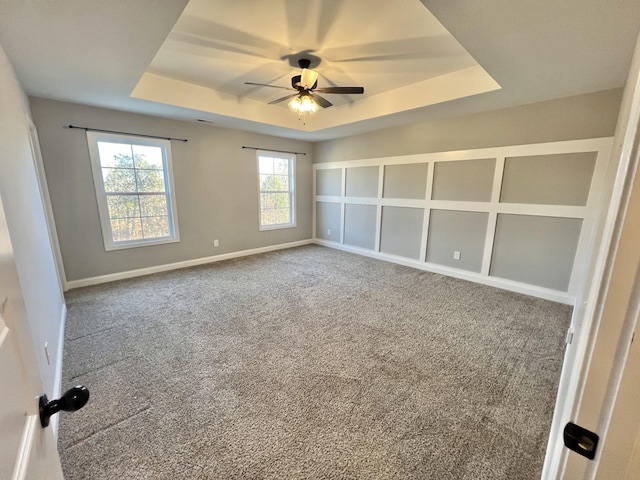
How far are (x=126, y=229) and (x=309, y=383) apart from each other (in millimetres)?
3636

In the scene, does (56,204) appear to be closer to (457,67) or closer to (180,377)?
(180,377)

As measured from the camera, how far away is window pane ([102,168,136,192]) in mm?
3645

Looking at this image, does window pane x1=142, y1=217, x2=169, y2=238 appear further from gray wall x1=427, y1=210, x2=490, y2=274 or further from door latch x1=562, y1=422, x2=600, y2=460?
door latch x1=562, y1=422, x2=600, y2=460

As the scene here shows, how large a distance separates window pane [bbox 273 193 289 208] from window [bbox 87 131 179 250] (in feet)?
6.68

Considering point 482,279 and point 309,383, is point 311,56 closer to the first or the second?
point 309,383

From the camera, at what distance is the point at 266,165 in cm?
535

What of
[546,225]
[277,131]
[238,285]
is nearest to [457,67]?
[546,225]

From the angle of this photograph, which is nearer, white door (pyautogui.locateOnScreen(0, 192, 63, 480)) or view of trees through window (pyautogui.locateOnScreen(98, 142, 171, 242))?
white door (pyautogui.locateOnScreen(0, 192, 63, 480))

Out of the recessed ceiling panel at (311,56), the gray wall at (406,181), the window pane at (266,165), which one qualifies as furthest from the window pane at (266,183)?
the gray wall at (406,181)

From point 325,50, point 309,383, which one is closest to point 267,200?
point 325,50

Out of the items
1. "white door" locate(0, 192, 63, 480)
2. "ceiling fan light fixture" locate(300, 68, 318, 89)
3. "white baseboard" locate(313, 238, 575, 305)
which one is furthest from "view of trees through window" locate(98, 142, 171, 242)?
"white door" locate(0, 192, 63, 480)

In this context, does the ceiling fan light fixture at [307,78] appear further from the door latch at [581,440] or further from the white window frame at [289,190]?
the door latch at [581,440]

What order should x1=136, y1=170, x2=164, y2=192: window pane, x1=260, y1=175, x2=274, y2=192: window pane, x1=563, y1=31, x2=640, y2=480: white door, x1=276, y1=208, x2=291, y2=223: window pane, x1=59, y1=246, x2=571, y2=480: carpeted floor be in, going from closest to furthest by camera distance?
x1=563, y1=31, x2=640, y2=480: white door < x1=59, y1=246, x2=571, y2=480: carpeted floor < x1=136, y1=170, x2=164, y2=192: window pane < x1=260, y1=175, x2=274, y2=192: window pane < x1=276, y1=208, x2=291, y2=223: window pane

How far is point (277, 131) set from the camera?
484 centimetres
